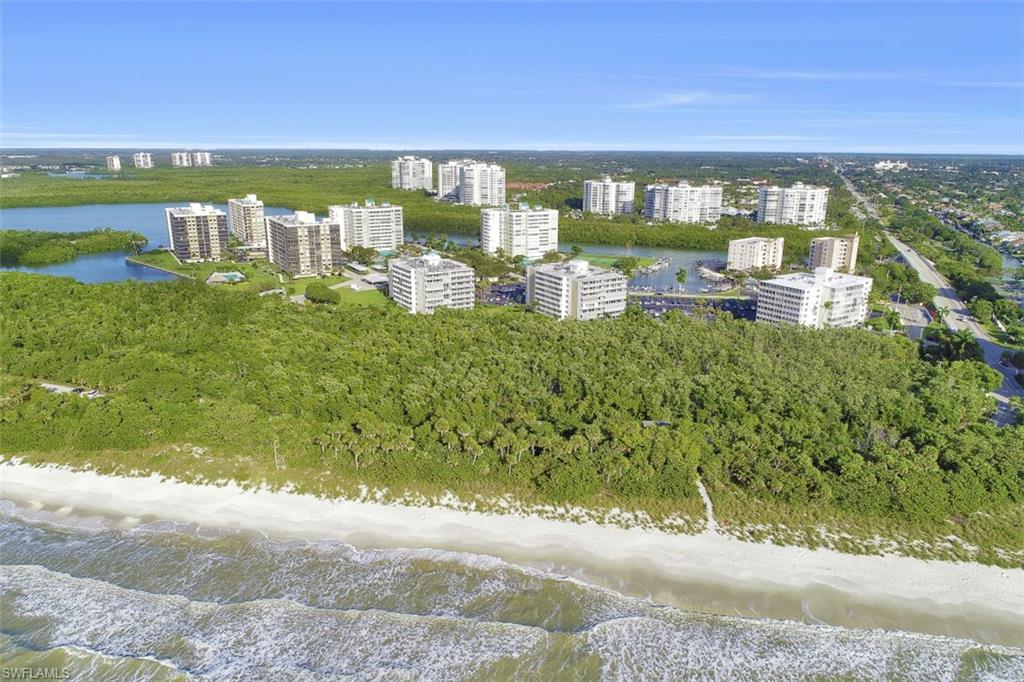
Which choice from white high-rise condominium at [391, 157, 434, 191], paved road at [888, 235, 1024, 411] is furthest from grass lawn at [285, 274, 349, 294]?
white high-rise condominium at [391, 157, 434, 191]

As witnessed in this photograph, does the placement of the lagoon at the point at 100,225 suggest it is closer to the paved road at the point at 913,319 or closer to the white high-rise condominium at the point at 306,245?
the white high-rise condominium at the point at 306,245

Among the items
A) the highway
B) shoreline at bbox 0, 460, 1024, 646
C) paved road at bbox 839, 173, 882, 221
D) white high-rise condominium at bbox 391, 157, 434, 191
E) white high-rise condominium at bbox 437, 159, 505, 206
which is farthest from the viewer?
white high-rise condominium at bbox 391, 157, 434, 191

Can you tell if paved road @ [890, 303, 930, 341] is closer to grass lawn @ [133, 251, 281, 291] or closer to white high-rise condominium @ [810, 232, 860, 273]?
white high-rise condominium @ [810, 232, 860, 273]

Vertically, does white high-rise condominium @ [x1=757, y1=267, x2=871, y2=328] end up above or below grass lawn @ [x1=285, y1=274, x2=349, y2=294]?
above

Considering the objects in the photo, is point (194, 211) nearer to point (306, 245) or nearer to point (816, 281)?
point (306, 245)

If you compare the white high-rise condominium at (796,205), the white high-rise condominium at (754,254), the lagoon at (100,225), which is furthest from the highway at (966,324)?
the lagoon at (100,225)

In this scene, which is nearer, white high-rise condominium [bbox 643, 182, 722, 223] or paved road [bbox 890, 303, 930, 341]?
paved road [bbox 890, 303, 930, 341]

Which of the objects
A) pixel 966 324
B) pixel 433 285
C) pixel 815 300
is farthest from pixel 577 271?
pixel 966 324
